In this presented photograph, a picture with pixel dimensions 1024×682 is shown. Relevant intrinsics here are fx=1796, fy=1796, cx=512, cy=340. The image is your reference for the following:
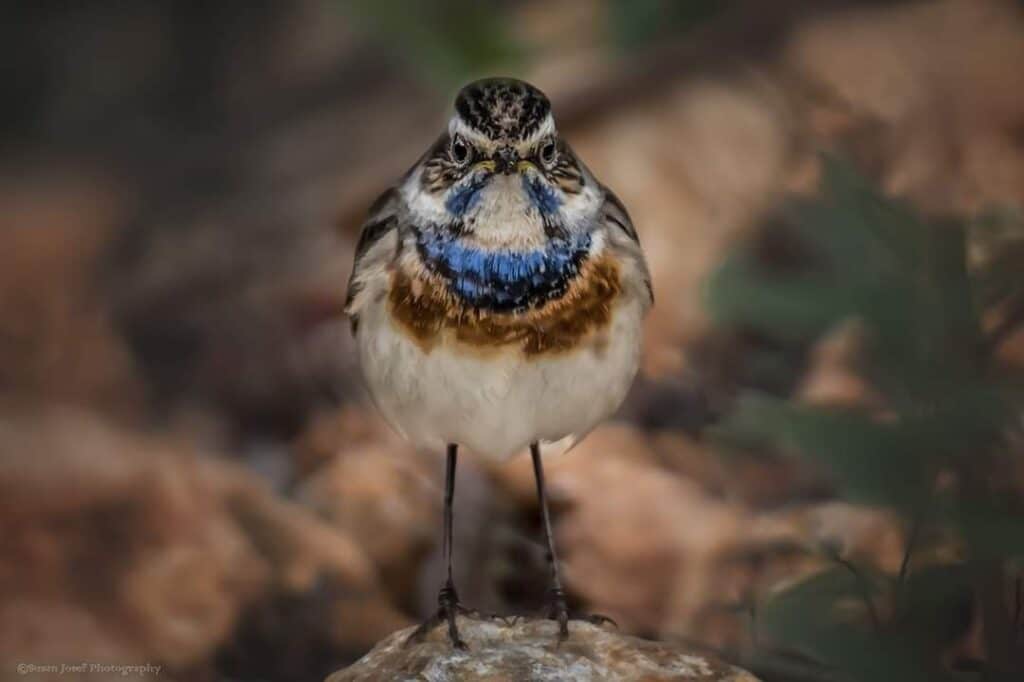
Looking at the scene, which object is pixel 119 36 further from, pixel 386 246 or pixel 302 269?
pixel 386 246

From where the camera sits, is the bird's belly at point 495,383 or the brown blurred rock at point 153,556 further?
the brown blurred rock at point 153,556

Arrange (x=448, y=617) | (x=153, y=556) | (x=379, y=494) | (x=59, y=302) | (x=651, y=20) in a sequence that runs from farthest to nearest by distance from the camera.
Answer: (x=651, y=20), (x=59, y=302), (x=379, y=494), (x=153, y=556), (x=448, y=617)

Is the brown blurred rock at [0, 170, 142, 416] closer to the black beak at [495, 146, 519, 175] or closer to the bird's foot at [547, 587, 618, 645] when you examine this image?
the bird's foot at [547, 587, 618, 645]

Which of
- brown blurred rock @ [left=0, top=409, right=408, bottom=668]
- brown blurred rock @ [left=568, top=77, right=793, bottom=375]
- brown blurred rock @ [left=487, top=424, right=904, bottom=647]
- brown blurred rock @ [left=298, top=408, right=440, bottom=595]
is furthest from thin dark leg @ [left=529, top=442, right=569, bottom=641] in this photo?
brown blurred rock @ [left=568, top=77, right=793, bottom=375]

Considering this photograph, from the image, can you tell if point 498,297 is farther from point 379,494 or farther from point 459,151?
point 379,494

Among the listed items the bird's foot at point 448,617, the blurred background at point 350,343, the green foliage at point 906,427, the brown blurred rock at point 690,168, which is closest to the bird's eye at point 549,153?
the blurred background at point 350,343

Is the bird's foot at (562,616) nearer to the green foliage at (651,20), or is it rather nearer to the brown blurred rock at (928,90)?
the brown blurred rock at (928,90)

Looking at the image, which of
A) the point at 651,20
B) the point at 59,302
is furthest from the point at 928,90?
the point at 59,302
